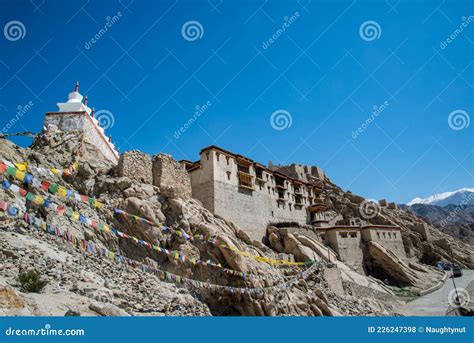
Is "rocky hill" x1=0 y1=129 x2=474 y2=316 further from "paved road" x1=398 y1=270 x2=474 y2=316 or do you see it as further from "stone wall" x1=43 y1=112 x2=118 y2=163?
"paved road" x1=398 y1=270 x2=474 y2=316

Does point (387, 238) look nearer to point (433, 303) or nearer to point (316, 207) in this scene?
point (316, 207)

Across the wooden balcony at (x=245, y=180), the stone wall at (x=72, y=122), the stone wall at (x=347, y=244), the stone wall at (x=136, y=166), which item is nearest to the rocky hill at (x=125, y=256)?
the stone wall at (x=136, y=166)

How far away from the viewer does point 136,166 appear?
23.2 metres

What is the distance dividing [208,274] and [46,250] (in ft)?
30.0

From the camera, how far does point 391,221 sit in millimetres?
49188

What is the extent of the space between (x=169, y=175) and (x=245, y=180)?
1322cm

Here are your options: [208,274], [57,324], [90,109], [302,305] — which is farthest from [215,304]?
[90,109]

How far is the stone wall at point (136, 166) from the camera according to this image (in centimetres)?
2233

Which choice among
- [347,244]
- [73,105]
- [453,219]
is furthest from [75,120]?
[453,219]

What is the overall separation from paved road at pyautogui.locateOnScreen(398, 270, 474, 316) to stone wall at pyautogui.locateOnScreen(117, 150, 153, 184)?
24179 millimetres

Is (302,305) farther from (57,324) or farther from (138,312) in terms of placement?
(57,324)

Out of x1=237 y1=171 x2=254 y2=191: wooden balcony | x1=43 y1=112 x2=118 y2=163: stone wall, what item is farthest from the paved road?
x1=43 y1=112 x2=118 y2=163: stone wall

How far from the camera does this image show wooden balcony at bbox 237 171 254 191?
3594 centimetres

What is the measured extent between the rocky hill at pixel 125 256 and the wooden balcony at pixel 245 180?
24.8 ft
